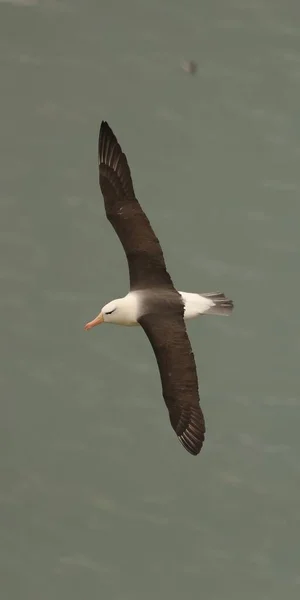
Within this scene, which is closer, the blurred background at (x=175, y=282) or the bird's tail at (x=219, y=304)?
the bird's tail at (x=219, y=304)

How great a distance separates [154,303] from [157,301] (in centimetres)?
2

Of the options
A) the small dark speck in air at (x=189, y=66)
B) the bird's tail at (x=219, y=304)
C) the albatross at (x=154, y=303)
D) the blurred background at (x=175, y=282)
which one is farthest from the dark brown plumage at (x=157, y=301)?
the small dark speck in air at (x=189, y=66)

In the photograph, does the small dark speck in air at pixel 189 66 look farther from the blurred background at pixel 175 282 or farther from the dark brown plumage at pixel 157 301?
the dark brown plumage at pixel 157 301

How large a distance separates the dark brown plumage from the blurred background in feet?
11.0

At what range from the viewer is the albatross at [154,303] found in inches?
396

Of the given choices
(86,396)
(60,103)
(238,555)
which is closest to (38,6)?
(60,103)

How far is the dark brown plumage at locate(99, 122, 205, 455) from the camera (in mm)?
10055

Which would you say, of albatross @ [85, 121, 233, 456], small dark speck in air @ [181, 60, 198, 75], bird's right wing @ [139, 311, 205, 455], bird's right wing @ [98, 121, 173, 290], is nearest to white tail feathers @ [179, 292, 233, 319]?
albatross @ [85, 121, 233, 456]

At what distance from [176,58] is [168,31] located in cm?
21

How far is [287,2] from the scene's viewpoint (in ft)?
47.4

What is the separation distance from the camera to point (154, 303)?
34.8ft

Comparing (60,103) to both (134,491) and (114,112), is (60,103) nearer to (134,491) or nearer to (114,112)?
(114,112)

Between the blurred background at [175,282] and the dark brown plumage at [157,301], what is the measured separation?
3.34m

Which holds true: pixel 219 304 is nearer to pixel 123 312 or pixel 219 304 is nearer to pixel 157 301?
pixel 157 301
